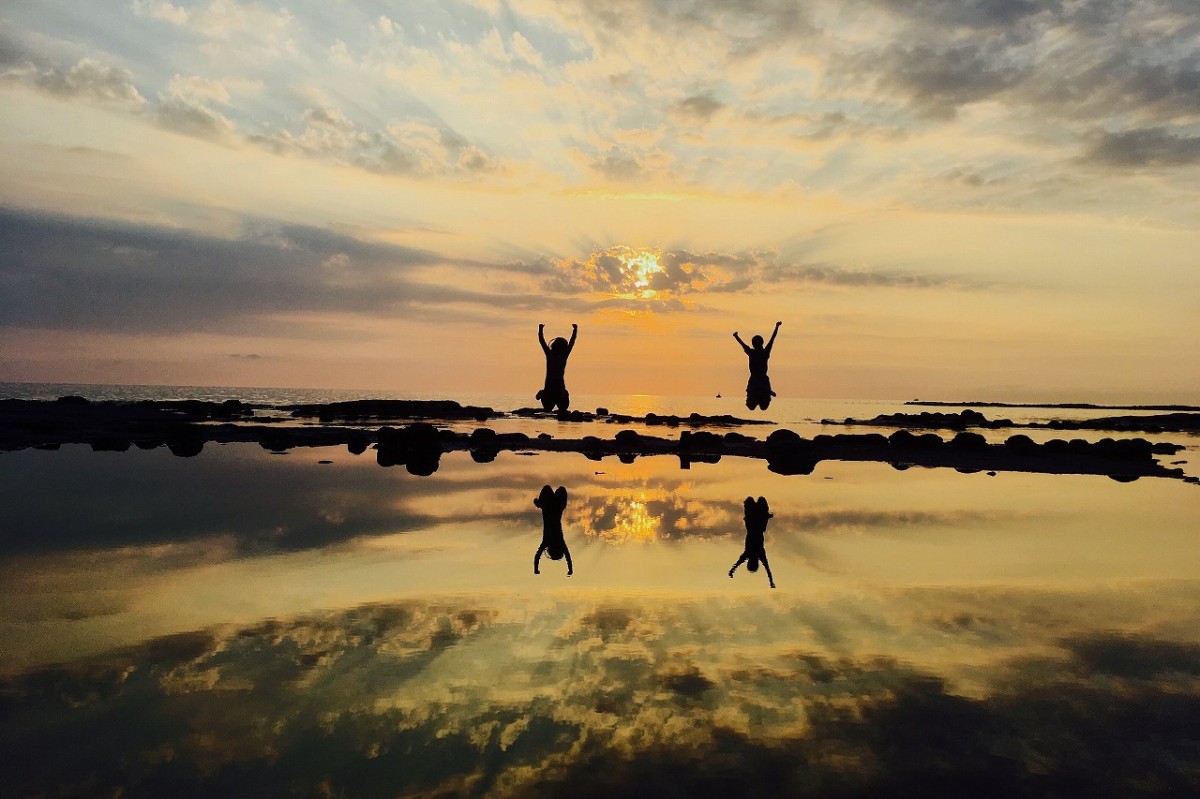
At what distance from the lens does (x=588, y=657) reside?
24.1 ft

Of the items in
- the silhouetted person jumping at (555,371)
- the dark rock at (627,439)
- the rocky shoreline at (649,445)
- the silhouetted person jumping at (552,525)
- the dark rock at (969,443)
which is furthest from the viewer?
the dark rock at (627,439)

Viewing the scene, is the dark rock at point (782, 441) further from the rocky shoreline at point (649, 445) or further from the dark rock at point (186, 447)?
the dark rock at point (186, 447)

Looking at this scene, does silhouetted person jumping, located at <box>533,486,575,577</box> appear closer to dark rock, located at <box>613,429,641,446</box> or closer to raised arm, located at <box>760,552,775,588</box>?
raised arm, located at <box>760,552,775,588</box>

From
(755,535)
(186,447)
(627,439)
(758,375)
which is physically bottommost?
(755,535)

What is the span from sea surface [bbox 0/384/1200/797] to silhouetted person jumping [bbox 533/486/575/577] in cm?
→ 26

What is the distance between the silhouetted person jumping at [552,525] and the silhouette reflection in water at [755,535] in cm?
297

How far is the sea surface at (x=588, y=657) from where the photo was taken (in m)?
5.10

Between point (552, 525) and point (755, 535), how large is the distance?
166 inches

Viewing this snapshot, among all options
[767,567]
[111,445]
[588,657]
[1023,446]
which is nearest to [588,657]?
[588,657]

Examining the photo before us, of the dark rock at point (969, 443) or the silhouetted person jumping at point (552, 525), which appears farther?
the dark rock at point (969, 443)

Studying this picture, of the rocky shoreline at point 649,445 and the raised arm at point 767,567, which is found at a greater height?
the rocky shoreline at point 649,445

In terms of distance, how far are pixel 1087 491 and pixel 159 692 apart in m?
26.6

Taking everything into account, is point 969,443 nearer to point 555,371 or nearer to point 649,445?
point 649,445

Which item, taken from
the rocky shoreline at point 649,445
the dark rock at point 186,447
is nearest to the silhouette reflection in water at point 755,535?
the rocky shoreline at point 649,445
